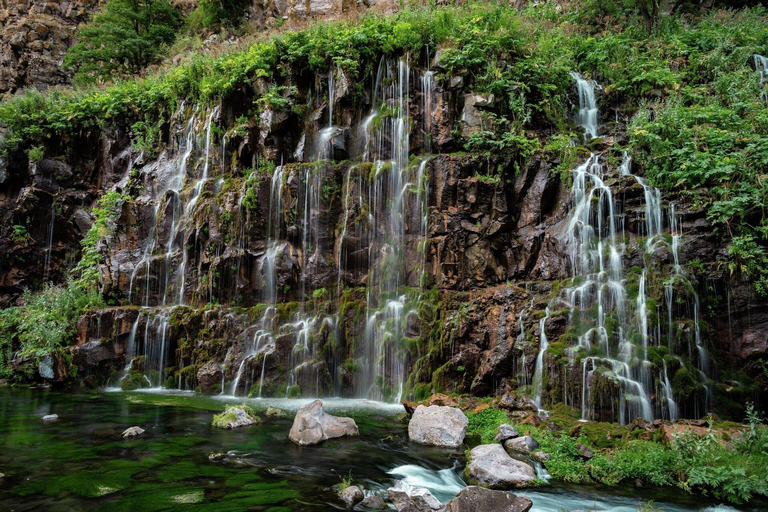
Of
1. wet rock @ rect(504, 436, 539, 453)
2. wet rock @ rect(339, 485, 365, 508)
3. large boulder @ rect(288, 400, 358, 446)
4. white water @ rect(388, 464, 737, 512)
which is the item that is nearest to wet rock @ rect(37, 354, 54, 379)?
large boulder @ rect(288, 400, 358, 446)

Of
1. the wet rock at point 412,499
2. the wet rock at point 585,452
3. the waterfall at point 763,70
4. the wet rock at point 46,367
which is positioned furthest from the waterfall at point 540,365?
the wet rock at point 46,367

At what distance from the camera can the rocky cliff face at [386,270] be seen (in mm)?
10172

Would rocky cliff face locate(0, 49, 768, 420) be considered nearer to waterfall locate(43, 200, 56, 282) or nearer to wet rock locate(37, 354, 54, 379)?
wet rock locate(37, 354, 54, 379)

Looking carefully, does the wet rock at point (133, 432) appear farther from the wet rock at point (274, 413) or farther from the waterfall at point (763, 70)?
the waterfall at point (763, 70)

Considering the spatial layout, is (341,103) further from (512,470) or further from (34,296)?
(34,296)

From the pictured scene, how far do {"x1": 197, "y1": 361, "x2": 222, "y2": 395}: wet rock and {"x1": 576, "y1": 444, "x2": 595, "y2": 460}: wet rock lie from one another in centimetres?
1067

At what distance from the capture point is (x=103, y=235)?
19.2m

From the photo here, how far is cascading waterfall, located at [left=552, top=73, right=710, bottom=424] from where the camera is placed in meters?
9.32

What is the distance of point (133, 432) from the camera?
28.1 feet

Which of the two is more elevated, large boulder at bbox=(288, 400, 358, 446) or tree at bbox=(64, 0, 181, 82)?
tree at bbox=(64, 0, 181, 82)

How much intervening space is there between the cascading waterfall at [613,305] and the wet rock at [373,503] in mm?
5638

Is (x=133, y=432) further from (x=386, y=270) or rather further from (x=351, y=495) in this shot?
(x=386, y=270)

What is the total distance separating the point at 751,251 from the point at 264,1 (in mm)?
28242

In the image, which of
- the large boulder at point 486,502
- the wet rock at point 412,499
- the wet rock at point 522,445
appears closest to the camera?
the large boulder at point 486,502
